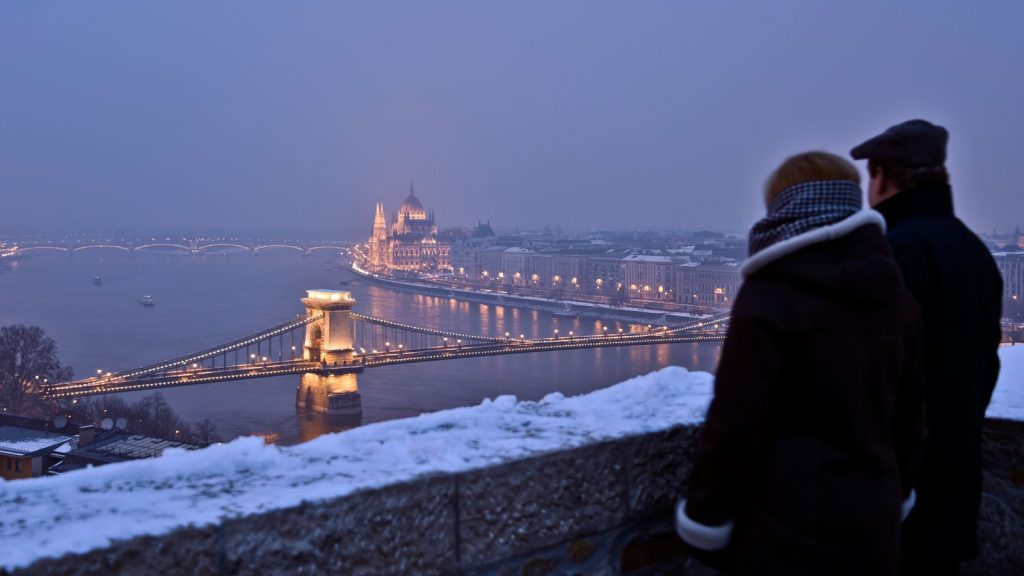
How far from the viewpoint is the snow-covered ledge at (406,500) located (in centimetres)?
66

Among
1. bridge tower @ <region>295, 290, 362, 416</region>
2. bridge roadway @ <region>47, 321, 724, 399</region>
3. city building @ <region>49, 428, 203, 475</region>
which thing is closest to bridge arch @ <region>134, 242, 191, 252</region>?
bridge tower @ <region>295, 290, 362, 416</region>

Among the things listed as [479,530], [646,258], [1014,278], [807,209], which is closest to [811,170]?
[807,209]

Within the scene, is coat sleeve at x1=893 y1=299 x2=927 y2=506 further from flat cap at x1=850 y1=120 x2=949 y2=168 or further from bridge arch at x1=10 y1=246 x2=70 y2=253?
bridge arch at x1=10 y1=246 x2=70 y2=253

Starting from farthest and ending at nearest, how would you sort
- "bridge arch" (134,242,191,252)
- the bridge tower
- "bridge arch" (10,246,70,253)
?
1. "bridge arch" (134,242,191,252)
2. "bridge arch" (10,246,70,253)
3. the bridge tower

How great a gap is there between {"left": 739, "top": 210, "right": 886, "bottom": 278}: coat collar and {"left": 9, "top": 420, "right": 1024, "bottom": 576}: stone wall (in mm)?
261

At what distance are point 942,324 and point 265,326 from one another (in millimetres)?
24452

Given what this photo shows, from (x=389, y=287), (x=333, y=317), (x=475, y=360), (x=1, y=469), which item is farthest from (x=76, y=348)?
(x=389, y=287)

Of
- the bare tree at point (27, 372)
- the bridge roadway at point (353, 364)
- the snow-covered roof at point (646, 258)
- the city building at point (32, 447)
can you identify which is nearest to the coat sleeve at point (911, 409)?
the city building at point (32, 447)

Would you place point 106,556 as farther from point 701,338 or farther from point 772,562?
point 701,338

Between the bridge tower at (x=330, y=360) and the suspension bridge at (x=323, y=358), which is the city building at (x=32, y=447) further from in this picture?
the bridge tower at (x=330, y=360)

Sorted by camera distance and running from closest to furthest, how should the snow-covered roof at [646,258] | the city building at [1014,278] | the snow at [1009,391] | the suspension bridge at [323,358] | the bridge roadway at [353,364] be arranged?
the snow at [1009,391], the bridge roadway at [353,364], the suspension bridge at [323,358], the city building at [1014,278], the snow-covered roof at [646,258]

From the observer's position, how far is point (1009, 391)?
4.39 ft

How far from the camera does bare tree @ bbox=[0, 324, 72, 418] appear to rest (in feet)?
51.3

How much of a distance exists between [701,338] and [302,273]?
27226mm
